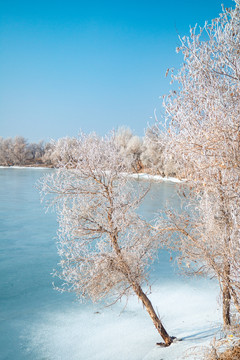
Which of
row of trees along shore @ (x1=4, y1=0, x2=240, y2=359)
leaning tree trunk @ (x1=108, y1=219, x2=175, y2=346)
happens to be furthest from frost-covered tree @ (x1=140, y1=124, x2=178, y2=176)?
leaning tree trunk @ (x1=108, y1=219, x2=175, y2=346)

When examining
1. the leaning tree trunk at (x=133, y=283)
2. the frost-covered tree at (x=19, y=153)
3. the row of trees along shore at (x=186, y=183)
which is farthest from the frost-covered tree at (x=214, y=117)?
the frost-covered tree at (x=19, y=153)

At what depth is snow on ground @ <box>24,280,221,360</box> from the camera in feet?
26.8

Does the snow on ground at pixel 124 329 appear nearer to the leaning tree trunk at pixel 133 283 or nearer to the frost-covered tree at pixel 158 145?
the leaning tree trunk at pixel 133 283

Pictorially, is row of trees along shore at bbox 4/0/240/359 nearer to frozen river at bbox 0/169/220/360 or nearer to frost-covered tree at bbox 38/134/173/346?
frost-covered tree at bbox 38/134/173/346

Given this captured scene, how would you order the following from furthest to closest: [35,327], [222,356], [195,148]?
[35,327], [195,148], [222,356]

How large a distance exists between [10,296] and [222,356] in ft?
27.4

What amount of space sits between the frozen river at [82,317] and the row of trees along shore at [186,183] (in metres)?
1.11

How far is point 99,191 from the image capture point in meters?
8.63

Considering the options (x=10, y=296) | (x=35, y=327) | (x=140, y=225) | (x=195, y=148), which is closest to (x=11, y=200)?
(x=10, y=296)

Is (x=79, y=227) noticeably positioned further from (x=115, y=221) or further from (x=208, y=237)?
(x=208, y=237)

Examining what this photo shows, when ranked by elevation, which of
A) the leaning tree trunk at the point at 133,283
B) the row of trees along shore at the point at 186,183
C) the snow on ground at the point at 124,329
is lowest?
the snow on ground at the point at 124,329

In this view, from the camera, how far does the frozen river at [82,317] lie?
836 cm

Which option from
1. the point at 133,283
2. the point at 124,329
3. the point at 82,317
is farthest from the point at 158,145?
the point at 82,317

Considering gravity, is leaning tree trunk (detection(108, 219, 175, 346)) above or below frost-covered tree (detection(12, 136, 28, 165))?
below
